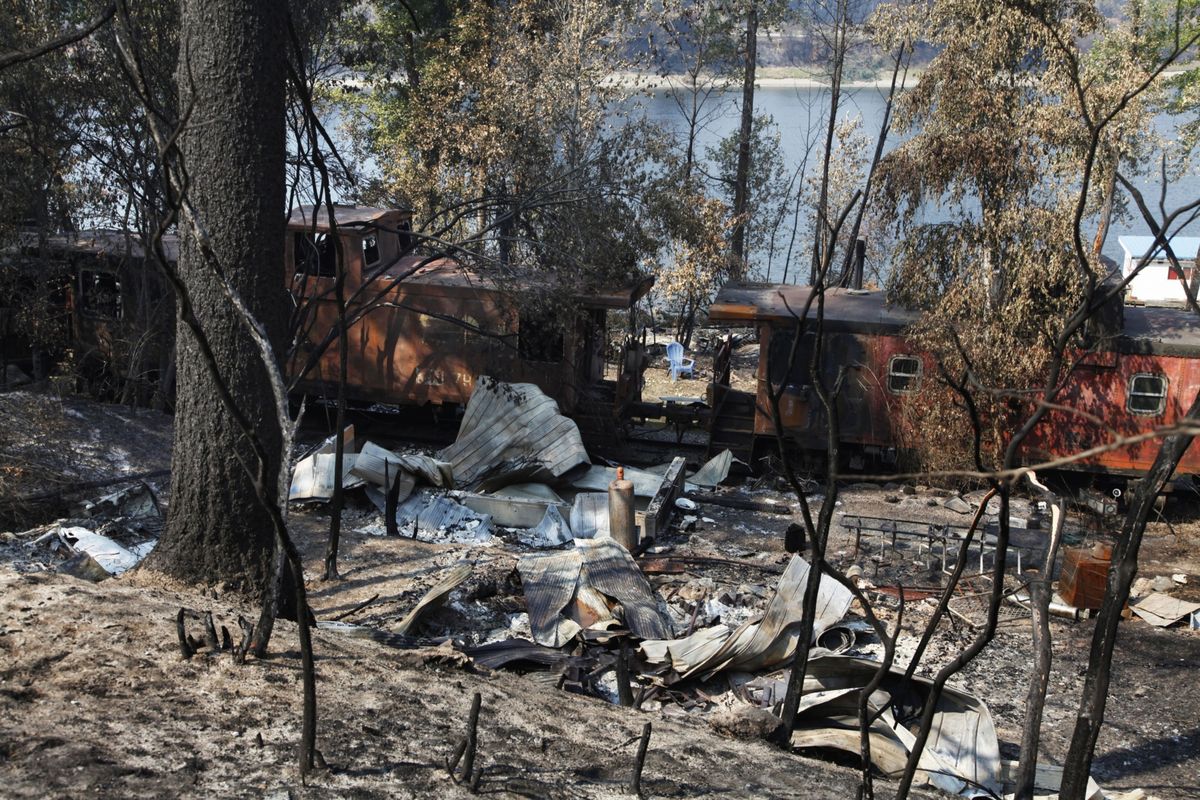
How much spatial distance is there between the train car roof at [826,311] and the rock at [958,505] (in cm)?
244

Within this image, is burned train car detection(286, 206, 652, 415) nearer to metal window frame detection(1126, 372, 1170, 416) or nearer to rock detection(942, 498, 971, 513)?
rock detection(942, 498, 971, 513)

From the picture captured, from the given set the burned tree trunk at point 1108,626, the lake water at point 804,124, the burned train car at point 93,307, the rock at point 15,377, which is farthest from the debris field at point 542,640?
the lake water at point 804,124

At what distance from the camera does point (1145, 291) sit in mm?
35844

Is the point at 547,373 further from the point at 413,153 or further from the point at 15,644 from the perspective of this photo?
the point at 15,644

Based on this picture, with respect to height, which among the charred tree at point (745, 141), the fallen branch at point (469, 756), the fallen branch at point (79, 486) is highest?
the charred tree at point (745, 141)

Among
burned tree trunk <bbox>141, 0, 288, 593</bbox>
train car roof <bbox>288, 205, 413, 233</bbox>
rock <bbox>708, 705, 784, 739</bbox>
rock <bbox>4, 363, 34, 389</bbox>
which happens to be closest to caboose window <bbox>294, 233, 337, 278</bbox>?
train car roof <bbox>288, 205, 413, 233</bbox>

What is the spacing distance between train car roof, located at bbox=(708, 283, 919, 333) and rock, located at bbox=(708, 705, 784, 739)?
861cm

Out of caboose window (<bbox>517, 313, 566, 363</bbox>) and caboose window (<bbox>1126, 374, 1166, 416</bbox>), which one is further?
caboose window (<bbox>517, 313, 566, 363</bbox>)

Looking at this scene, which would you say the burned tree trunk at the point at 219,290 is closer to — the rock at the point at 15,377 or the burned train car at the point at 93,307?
the burned train car at the point at 93,307

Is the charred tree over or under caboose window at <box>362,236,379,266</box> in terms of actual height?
over

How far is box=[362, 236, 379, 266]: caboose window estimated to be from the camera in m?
15.6

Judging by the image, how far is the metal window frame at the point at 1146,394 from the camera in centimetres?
1387

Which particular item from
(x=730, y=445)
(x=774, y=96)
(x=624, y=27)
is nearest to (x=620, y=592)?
(x=730, y=445)

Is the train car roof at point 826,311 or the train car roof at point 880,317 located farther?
the train car roof at point 826,311
